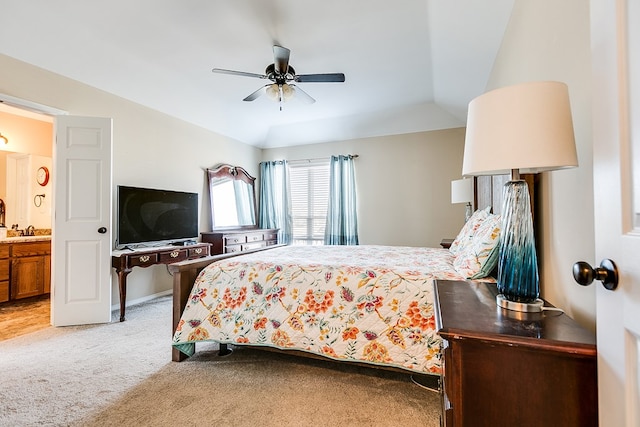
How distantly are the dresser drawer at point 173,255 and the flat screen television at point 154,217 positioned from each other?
335mm

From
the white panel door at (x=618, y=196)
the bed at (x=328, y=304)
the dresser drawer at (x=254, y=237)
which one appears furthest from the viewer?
the dresser drawer at (x=254, y=237)

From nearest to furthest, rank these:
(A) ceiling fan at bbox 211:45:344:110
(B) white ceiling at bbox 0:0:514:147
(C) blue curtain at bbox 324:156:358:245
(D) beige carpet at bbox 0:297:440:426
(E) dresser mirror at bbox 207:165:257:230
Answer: (D) beige carpet at bbox 0:297:440:426
(B) white ceiling at bbox 0:0:514:147
(A) ceiling fan at bbox 211:45:344:110
(E) dresser mirror at bbox 207:165:257:230
(C) blue curtain at bbox 324:156:358:245

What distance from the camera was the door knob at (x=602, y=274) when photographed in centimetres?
67

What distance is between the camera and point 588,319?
3.44 feet

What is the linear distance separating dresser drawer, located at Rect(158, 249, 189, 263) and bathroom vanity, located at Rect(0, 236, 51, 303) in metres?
1.98

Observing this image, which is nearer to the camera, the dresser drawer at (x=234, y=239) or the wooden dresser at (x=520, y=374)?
the wooden dresser at (x=520, y=374)

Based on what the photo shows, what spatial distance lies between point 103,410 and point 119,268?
177 cm

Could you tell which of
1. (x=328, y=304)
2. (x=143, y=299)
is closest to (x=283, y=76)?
(x=328, y=304)

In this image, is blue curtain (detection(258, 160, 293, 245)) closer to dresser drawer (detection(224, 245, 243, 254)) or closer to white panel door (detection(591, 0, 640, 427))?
dresser drawer (detection(224, 245, 243, 254))

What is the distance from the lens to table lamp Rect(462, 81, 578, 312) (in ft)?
3.04

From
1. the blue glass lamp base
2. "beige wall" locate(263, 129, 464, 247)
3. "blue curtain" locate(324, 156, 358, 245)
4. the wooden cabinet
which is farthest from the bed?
the wooden cabinet

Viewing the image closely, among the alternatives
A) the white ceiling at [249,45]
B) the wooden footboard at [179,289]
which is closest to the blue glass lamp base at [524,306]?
the wooden footboard at [179,289]

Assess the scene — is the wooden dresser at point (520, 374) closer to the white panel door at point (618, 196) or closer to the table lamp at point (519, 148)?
the white panel door at point (618, 196)

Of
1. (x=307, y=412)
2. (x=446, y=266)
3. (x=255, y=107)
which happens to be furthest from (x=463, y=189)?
(x=255, y=107)
